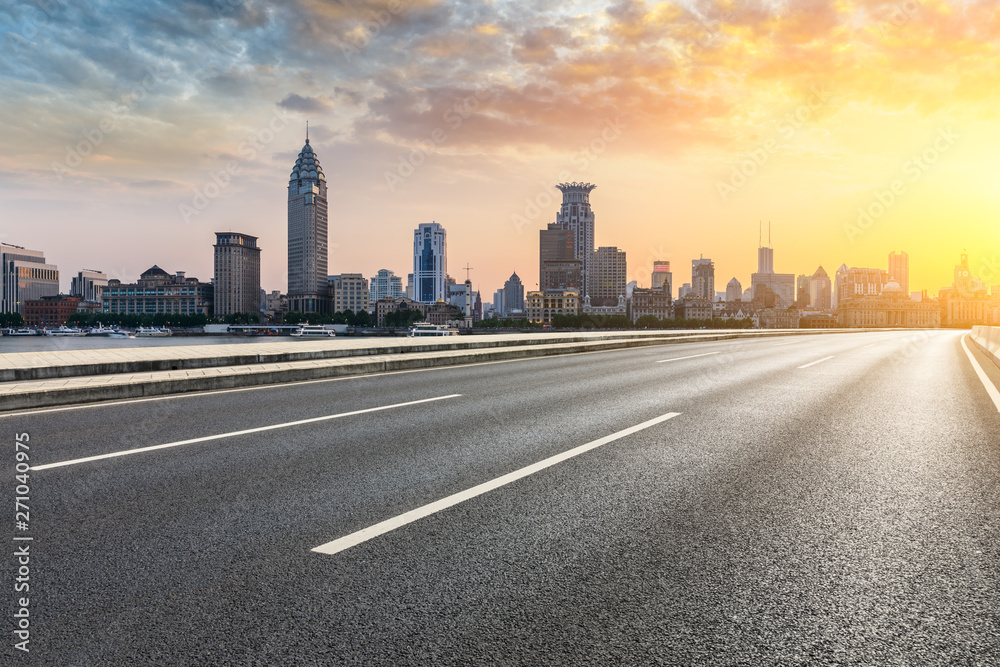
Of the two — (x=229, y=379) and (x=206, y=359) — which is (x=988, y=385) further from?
(x=206, y=359)

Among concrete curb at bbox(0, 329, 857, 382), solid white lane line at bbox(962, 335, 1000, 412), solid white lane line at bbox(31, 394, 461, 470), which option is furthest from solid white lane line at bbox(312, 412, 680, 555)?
concrete curb at bbox(0, 329, 857, 382)

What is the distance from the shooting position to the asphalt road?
2602 millimetres

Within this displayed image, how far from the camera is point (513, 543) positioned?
Answer: 362 cm

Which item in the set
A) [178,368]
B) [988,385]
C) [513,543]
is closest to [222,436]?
[513,543]

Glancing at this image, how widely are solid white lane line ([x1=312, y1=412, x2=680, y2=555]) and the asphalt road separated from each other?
0.07 meters

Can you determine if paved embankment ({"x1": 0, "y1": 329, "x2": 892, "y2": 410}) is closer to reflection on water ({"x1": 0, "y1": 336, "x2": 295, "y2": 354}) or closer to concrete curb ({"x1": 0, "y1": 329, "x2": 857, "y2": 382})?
concrete curb ({"x1": 0, "y1": 329, "x2": 857, "y2": 382})

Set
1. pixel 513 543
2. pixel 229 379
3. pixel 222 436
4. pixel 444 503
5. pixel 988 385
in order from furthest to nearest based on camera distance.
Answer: pixel 988 385 < pixel 229 379 < pixel 222 436 < pixel 444 503 < pixel 513 543

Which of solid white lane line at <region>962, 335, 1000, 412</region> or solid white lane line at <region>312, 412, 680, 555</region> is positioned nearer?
solid white lane line at <region>312, 412, 680, 555</region>

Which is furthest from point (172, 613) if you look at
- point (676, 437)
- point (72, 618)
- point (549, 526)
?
point (676, 437)

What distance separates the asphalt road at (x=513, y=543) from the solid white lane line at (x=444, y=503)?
68 mm

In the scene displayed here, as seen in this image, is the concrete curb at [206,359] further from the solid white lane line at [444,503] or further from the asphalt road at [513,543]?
the solid white lane line at [444,503]

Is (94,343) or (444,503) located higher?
(444,503)

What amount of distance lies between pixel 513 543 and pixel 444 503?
90 cm

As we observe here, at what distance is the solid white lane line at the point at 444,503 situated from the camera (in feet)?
11.8
